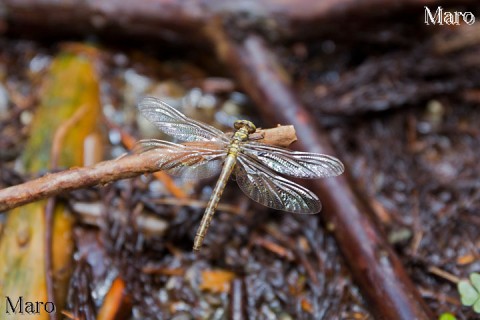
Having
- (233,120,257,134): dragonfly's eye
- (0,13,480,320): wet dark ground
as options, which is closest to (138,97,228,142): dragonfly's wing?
(233,120,257,134): dragonfly's eye

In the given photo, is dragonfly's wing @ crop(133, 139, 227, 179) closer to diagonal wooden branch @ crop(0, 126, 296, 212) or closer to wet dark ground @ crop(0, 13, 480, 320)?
diagonal wooden branch @ crop(0, 126, 296, 212)

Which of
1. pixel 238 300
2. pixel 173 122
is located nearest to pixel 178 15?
pixel 173 122

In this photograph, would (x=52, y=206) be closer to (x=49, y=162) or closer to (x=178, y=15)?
(x=49, y=162)

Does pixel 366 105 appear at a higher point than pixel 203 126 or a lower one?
higher

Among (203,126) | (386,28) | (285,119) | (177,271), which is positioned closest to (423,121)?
(386,28)

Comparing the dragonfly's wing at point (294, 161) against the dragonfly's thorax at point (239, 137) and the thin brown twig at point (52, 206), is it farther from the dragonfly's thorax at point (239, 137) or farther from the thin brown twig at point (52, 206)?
the thin brown twig at point (52, 206)

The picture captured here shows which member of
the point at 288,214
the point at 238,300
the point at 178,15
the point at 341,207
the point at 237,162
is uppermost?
the point at 178,15

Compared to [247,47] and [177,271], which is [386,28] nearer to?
[247,47]
